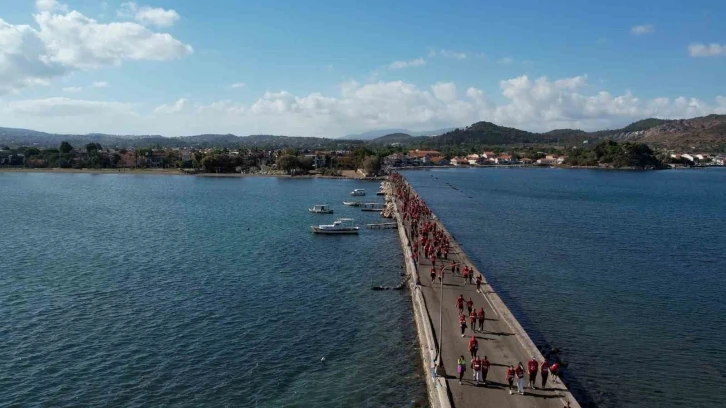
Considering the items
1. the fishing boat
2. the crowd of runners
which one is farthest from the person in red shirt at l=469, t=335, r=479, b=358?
the fishing boat

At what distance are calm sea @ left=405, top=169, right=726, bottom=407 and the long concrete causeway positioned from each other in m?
2.45

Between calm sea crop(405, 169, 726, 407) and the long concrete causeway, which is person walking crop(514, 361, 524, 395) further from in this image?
calm sea crop(405, 169, 726, 407)

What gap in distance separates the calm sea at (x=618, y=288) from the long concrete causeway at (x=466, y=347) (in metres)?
2.45

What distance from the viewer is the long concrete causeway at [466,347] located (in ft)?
58.3

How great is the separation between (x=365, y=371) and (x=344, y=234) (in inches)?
1319

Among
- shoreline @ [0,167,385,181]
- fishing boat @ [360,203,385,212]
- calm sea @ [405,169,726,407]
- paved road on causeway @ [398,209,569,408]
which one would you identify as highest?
shoreline @ [0,167,385,181]

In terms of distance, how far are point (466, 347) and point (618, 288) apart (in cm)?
1769

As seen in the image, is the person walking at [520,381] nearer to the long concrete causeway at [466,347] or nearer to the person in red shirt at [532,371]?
the long concrete causeway at [466,347]

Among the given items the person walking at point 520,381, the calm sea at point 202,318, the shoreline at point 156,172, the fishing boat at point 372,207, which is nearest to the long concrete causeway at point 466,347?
the person walking at point 520,381

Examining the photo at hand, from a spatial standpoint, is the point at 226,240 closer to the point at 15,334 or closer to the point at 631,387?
the point at 15,334

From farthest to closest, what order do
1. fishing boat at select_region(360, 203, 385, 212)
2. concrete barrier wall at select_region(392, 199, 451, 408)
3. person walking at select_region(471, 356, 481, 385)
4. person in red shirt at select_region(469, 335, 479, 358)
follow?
fishing boat at select_region(360, 203, 385, 212) < person in red shirt at select_region(469, 335, 479, 358) < person walking at select_region(471, 356, 481, 385) < concrete barrier wall at select_region(392, 199, 451, 408)

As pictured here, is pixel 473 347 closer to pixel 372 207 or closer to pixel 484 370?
pixel 484 370

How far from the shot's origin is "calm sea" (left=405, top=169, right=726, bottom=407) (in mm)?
22672

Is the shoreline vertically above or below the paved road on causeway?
above
